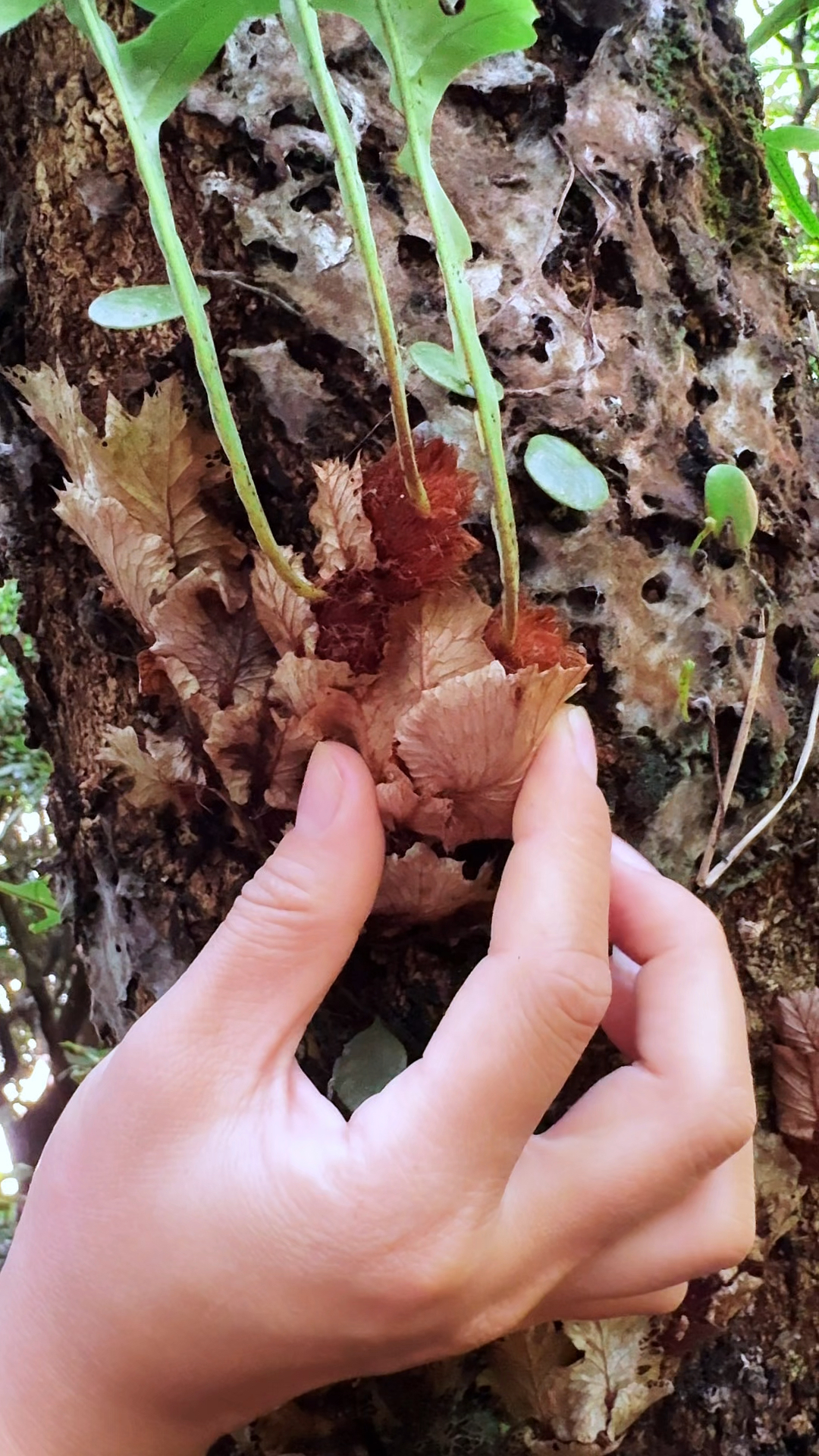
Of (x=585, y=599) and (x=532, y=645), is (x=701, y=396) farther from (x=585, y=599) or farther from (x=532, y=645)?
(x=532, y=645)

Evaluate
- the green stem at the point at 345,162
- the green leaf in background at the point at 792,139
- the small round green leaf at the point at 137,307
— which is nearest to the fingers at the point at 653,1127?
the green stem at the point at 345,162

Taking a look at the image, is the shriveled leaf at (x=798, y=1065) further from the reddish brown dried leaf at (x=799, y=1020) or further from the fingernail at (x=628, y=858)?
the fingernail at (x=628, y=858)

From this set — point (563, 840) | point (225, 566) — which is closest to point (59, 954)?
point (225, 566)

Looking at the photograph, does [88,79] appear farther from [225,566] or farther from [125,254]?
[225,566]

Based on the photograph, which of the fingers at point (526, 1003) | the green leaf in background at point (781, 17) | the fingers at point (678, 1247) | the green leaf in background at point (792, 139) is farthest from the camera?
the green leaf in background at point (781, 17)

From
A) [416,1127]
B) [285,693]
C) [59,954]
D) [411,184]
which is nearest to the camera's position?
[416,1127]

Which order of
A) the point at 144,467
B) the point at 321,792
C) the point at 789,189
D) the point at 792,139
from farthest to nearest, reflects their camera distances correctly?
the point at 789,189 < the point at 792,139 < the point at 144,467 < the point at 321,792

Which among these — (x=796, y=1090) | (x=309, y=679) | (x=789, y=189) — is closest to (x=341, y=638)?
(x=309, y=679)
